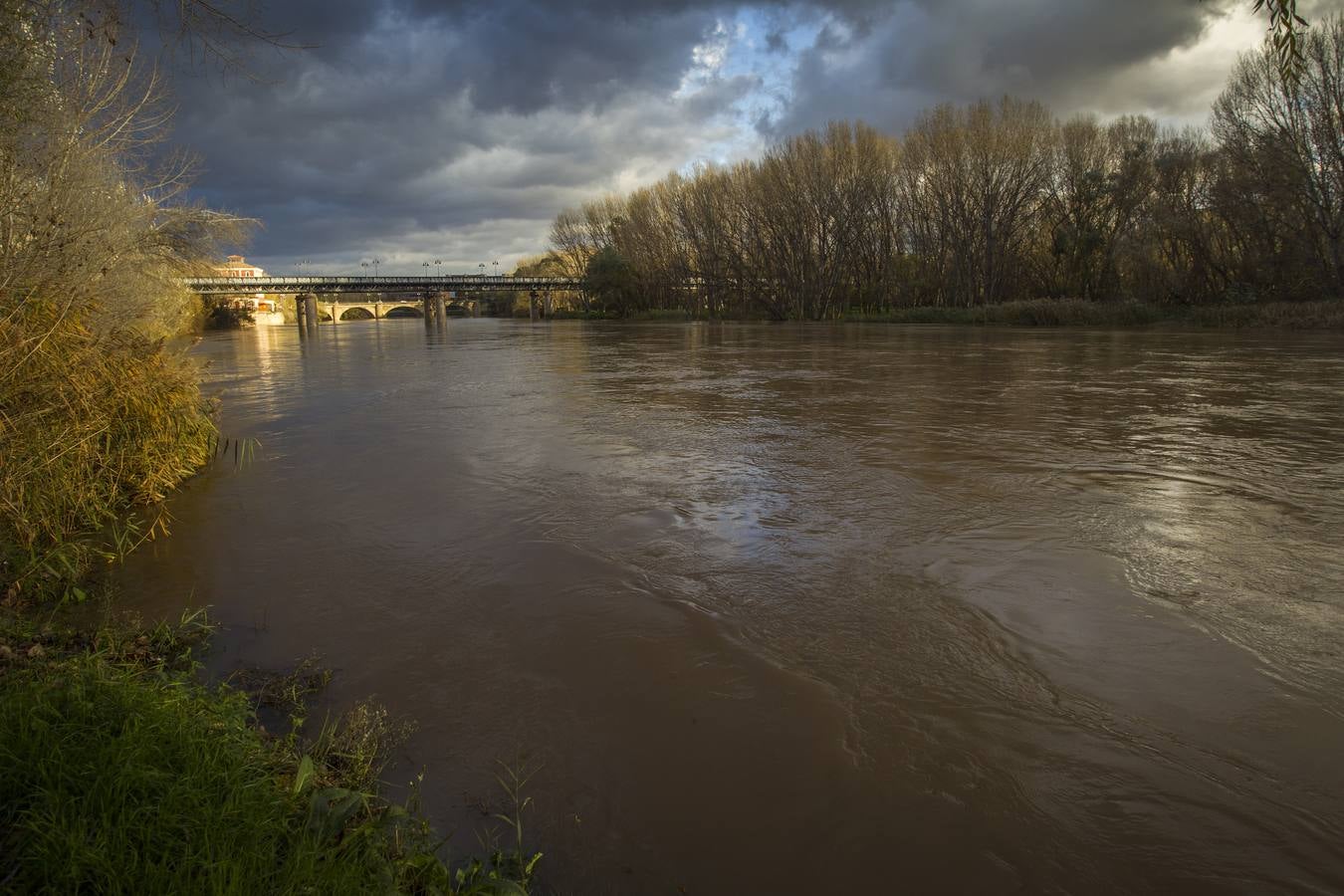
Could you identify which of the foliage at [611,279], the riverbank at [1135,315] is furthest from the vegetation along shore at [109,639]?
the foliage at [611,279]

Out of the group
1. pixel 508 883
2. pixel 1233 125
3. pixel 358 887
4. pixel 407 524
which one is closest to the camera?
pixel 358 887

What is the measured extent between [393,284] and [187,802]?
105m

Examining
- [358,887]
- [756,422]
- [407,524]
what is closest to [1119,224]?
[756,422]

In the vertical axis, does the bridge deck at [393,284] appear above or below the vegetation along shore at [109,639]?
above

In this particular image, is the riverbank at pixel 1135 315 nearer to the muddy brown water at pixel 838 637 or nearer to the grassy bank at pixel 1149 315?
the grassy bank at pixel 1149 315

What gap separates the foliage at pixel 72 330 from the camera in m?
5.41

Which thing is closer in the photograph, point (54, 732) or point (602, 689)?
point (54, 732)

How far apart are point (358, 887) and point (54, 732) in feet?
4.49

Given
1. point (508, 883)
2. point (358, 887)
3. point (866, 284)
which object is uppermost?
point (866, 284)

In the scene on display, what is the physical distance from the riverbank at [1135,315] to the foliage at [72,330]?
37.7 m

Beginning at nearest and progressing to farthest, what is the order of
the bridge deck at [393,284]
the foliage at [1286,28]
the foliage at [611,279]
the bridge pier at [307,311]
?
the foliage at [1286,28] < the foliage at [611,279] < the bridge deck at [393,284] < the bridge pier at [307,311]

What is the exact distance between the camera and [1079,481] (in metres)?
7.24

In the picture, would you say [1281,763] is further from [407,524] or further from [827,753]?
[407,524]

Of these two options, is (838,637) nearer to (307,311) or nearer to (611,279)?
(611,279)
